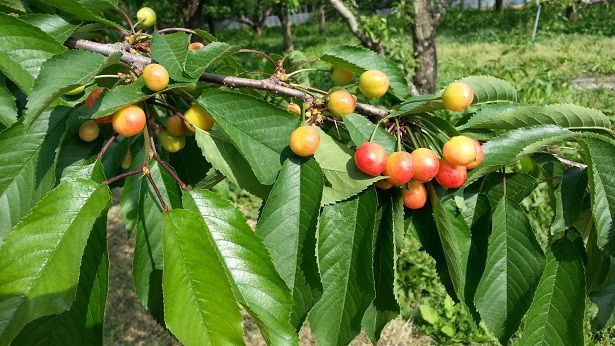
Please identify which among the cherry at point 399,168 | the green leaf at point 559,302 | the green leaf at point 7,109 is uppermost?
the green leaf at point 7,109

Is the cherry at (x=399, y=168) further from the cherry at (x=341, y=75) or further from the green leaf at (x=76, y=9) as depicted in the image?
the green leaf at (x=76, y=9)

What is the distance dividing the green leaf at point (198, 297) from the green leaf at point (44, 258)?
0.43 feet

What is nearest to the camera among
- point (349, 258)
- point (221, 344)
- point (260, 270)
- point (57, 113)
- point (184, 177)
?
point (221, 344)

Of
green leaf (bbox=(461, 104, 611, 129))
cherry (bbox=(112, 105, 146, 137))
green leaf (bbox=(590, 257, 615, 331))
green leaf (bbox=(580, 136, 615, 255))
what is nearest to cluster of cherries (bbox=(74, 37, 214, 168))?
cherry (bbox=(112, 105, 146, 137))

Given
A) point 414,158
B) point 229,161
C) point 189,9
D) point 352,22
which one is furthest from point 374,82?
point 189,9

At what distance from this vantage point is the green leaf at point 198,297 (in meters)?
0.69

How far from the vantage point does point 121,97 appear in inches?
33.0

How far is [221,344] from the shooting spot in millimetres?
687

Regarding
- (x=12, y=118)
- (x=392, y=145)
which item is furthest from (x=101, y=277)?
(x=392, y=145)

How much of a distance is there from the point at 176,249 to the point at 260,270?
13cm

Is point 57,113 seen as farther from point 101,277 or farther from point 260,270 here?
point 260,270

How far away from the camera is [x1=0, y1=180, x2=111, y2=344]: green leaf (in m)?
0.69

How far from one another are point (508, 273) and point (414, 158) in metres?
0.32

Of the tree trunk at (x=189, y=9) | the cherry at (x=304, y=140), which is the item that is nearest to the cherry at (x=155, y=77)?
the cherry at (x=304, y=140)
